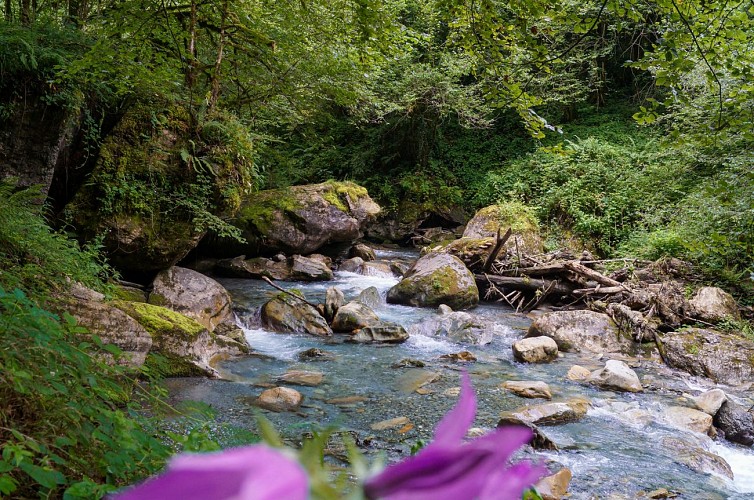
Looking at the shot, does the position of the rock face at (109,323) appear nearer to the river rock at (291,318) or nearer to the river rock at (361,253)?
the river rock at (291,318)

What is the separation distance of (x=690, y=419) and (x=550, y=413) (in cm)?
175

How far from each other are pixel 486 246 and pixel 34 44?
1054 cm

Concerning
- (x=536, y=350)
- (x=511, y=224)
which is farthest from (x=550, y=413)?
(x=511, y=224)

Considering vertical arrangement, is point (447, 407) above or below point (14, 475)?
below

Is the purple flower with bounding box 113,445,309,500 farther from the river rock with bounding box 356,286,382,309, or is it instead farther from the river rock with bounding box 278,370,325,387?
the river rock with bounding box 356,286,382,309

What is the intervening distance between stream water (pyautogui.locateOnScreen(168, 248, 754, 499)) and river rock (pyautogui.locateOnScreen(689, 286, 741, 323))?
193cm

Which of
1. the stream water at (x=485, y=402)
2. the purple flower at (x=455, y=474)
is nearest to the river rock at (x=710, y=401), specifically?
the stream water at (x=485, y=402)

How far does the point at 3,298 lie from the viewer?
1972 mm

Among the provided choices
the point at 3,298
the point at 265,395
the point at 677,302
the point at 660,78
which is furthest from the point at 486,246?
the point at 3,298

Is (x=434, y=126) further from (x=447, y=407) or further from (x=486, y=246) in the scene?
(x=447, y=407)

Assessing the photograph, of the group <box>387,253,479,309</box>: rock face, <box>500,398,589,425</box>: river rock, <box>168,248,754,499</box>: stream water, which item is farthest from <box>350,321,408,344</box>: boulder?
<box>500,398,589,425</box>: river rock

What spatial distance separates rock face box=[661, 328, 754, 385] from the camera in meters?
7.94

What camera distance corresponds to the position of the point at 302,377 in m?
6.96

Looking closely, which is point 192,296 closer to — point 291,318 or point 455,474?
point 291,318
